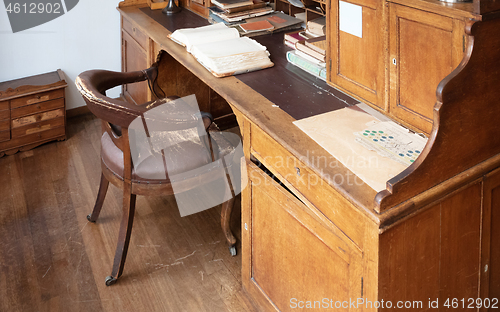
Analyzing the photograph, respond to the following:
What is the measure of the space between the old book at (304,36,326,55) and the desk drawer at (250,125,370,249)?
1.48ft

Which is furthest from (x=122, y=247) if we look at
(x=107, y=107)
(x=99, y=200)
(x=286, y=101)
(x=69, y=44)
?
(x=69, y=44)

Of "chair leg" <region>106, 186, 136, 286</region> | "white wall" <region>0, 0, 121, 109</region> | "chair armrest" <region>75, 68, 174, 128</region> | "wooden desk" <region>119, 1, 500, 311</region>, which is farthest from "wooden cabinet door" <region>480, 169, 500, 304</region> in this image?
"white wall" <region>0, 0, 121, 109</region>

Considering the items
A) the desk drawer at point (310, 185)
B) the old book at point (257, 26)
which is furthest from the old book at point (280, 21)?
the desk drawer at point (310, 185)

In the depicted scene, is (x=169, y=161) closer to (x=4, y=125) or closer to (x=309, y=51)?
(x=309, y=51)

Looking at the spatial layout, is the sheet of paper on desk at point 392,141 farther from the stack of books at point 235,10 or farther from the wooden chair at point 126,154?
the stack of books at point 235,10

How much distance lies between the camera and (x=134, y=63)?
334 centimetres

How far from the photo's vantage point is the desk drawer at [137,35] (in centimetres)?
297

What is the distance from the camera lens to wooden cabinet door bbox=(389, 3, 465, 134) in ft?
4.00

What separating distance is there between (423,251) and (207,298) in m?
1.07

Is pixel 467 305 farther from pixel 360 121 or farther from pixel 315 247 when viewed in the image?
pixel 360 121

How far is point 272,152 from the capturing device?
5.13ft

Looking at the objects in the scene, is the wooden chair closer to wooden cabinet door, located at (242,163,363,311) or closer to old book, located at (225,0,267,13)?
wooden cabinet door, located at (242,163,363,311)

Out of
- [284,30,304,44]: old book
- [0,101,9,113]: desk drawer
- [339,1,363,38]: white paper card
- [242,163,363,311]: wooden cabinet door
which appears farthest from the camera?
[0,101,9,113]: desk drawer

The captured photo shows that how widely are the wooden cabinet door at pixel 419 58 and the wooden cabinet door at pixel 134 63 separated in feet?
6.18
